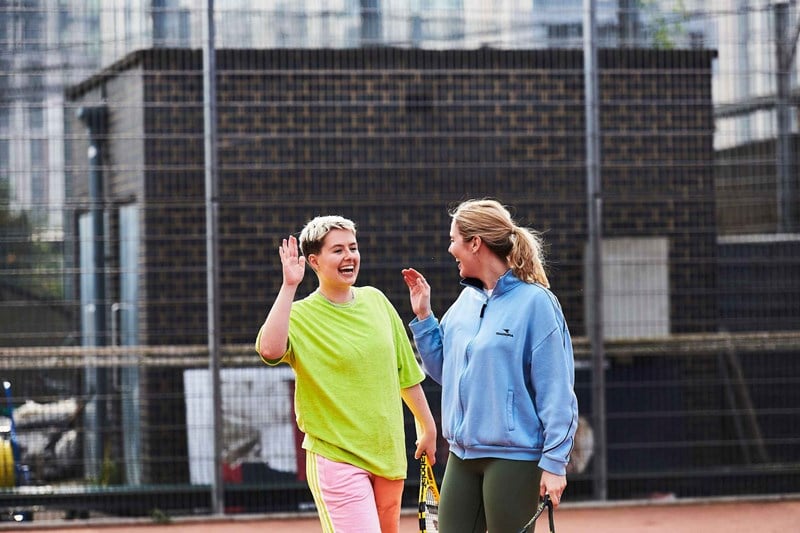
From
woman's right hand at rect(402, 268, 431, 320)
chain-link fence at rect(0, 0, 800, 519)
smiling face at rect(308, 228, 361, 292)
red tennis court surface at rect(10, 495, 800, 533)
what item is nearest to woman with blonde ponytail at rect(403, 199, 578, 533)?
woman's right hand at rect(402, 268, 431, 320)

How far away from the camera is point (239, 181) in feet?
32.0

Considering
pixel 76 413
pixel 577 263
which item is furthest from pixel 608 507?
pixel 76 413

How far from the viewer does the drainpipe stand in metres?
9.35

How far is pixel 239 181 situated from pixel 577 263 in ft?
8.76

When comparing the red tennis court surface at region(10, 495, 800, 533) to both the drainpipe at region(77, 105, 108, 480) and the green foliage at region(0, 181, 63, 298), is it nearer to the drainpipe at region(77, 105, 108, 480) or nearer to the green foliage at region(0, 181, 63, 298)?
the drainpipe at region(77, 105, 108, 480)

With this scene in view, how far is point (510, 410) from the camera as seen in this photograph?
4.39 meters

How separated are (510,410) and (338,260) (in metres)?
0.95

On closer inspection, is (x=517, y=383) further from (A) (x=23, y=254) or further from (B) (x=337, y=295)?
(A) (x=23, y=254)

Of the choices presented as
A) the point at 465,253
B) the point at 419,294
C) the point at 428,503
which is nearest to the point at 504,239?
the point at 465,253

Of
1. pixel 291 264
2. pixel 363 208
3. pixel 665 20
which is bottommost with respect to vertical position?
pixel 291 264

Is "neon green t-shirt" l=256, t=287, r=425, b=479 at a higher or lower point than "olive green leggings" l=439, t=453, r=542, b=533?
higher

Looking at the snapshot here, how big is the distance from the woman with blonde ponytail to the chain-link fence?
4860mm

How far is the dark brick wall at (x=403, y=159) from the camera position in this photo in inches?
377

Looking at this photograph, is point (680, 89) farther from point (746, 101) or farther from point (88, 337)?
point (88, 337)
